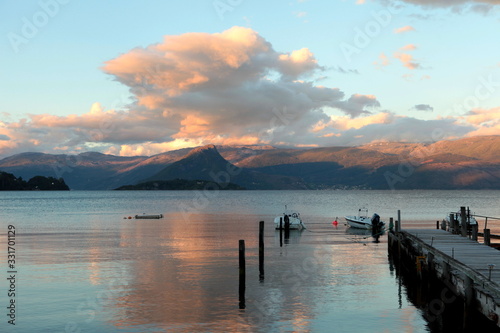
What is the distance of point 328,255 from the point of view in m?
50.2

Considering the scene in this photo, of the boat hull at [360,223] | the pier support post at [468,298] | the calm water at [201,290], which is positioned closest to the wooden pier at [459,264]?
the pier support post at [468,298]

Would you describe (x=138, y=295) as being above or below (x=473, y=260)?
below

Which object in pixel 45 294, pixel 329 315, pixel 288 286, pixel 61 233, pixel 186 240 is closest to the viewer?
pixel 329 315

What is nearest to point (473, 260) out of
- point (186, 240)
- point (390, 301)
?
point (390, 301)

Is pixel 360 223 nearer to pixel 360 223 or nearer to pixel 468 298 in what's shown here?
pixel 360 223

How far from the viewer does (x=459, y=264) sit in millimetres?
26703

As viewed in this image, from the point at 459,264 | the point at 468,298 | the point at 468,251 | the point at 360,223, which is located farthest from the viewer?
the point at 360,223

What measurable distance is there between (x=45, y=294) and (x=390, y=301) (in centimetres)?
2127

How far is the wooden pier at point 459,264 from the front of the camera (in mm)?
21775

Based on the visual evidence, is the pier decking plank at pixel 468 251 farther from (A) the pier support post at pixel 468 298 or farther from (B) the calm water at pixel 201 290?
(B) the calm water at pixel 201 290

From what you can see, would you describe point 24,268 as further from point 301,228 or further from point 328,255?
point 301,228

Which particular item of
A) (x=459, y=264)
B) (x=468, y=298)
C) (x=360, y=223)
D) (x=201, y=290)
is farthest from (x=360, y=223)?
(x=468, y=298)

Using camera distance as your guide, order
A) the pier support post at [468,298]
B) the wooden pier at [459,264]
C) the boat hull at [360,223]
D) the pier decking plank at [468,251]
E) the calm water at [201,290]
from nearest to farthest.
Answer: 1. the wooden pier at [459,264]
2. the pier support post at [468,298]
3. the calm water at [201,290]
4. the pier decking plank at [468,251]
5. the boat hull at [360,223]

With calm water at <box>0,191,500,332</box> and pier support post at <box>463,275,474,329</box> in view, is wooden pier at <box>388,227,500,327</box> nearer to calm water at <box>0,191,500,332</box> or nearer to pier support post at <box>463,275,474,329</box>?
pier support post at <box>463,275,474,329</box>
